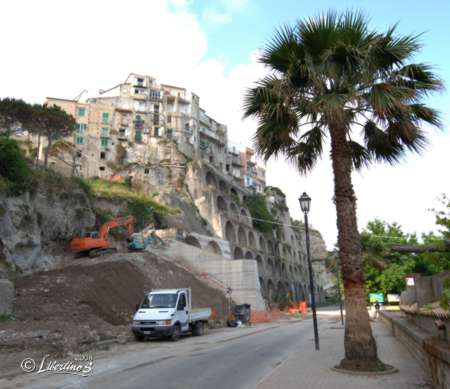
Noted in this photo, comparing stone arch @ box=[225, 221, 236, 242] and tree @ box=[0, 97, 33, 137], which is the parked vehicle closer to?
tree @ box=[0, 97, 33, 137]

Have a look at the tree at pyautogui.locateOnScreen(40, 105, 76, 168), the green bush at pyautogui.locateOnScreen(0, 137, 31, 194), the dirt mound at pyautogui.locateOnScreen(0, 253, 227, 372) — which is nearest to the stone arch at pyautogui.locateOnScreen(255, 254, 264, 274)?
the tree at pyautogui.locateOnScreen(40, 105, 76, 168)

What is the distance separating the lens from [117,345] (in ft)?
56.0

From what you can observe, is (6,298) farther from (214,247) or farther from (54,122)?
(214,247)

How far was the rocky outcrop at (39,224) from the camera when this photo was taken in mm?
27484

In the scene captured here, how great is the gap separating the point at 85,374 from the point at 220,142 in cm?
8580

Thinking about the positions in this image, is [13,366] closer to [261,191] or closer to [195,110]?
[195,110]

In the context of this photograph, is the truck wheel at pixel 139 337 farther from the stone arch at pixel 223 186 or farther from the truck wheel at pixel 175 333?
the stone arch at pixel 223 186

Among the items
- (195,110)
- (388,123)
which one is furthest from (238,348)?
(195,110)

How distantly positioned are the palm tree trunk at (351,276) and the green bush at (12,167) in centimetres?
2471

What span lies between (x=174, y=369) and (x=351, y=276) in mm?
5065

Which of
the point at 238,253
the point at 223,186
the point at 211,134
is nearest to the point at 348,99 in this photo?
the point at 238,253

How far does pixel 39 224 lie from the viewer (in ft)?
106

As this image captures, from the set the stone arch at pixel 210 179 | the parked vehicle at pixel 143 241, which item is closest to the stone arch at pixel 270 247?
the stone arch at pixel 210 179

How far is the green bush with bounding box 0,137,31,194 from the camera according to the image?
28719 millimetres
